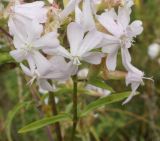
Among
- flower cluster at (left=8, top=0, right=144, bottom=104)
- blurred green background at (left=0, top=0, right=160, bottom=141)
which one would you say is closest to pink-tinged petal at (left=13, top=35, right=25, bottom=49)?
flower cluster at (left=8, top=0, right=144, bottom=104)

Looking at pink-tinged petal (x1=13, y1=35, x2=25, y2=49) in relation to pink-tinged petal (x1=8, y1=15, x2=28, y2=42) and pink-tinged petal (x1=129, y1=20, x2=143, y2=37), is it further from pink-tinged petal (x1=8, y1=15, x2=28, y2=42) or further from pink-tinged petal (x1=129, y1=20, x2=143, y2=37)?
pink-tinged petal (x1=129, y1=20, x2=143, y2=37)

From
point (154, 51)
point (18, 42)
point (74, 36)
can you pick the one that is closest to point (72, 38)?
point (74, 36)

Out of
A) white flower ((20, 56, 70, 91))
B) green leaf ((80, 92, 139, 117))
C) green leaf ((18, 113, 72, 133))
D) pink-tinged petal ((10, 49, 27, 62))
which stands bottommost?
green leaf ((18, 113, 72, 133))

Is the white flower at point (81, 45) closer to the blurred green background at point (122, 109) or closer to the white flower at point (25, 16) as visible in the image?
the white flower at point (25, 16)

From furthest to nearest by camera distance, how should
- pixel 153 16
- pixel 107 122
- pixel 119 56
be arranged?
pixel 153 16, pixel 107 122, pixel 119 56

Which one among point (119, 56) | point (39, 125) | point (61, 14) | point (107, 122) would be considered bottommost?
point (107, 122)

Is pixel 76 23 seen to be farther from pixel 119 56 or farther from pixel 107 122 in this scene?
pixel 107 122

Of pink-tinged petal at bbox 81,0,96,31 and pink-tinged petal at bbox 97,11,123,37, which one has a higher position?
pink-tinged petal at bbox 81,0,96,31

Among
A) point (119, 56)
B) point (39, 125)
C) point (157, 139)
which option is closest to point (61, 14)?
point (119, 56)
